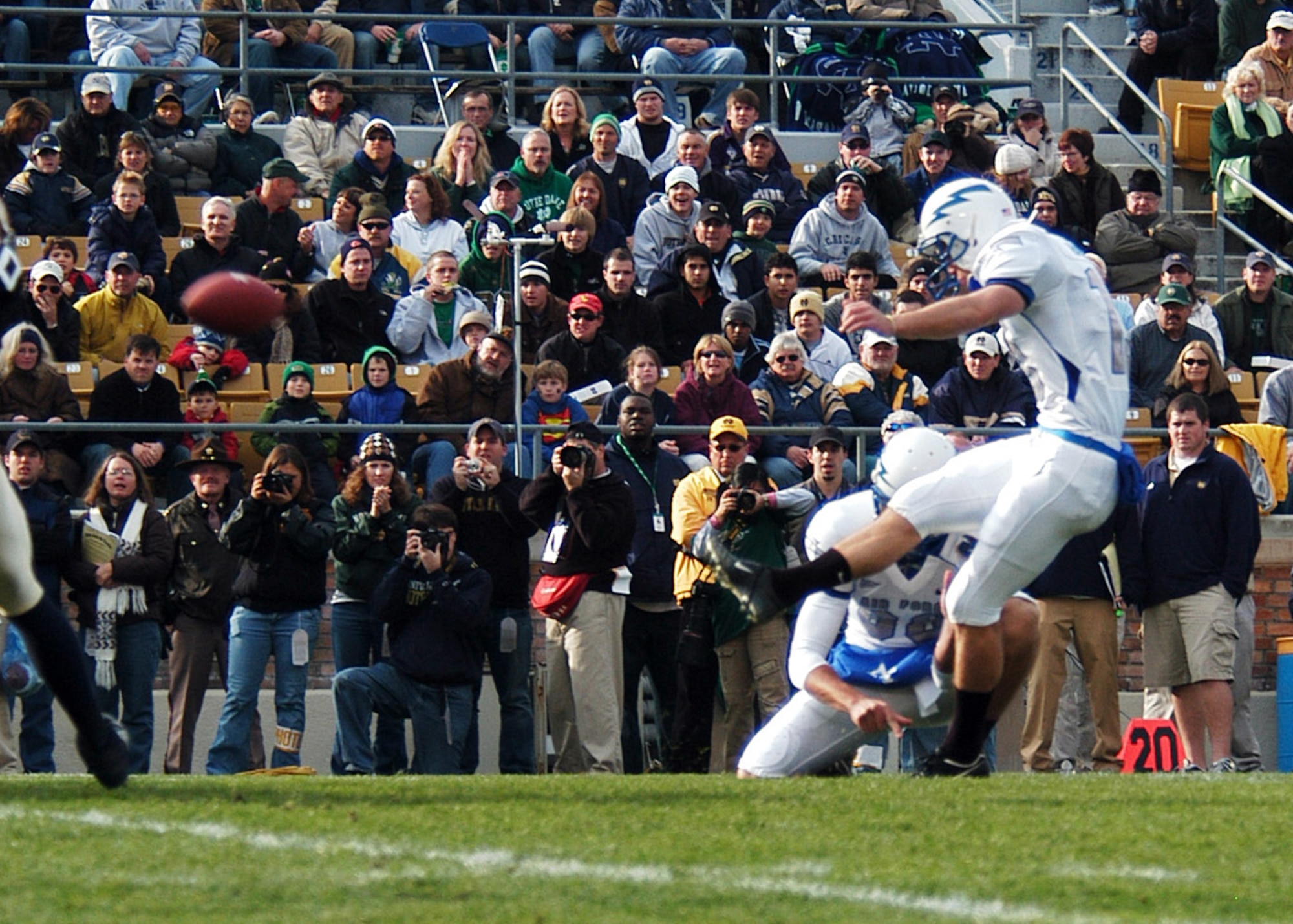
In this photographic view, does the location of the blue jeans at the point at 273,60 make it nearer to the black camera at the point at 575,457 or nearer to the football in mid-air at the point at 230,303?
the black camera at the point at 575,457

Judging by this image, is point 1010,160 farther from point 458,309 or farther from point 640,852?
point 640,852

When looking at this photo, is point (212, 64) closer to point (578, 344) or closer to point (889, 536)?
point (578, 344)

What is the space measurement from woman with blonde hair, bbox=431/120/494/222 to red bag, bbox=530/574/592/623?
13.0 ft

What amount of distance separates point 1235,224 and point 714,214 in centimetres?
437

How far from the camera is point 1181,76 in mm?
16469

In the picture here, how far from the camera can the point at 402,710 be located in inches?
381

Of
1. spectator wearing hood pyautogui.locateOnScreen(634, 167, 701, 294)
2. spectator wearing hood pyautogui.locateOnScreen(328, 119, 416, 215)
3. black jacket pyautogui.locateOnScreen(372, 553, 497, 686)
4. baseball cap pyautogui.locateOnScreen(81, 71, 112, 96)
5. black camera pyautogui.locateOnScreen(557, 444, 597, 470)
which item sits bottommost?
black jacket pyautogui.locateOnScreen(372, 553, 497, 686)

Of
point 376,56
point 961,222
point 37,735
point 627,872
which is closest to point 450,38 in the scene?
point 376,56

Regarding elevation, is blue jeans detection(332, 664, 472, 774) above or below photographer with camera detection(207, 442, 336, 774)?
below

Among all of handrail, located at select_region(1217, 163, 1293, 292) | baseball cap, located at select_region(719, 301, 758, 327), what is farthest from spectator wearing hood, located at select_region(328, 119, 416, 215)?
handrail, located at select_region(1217, 163, 1293, 292)

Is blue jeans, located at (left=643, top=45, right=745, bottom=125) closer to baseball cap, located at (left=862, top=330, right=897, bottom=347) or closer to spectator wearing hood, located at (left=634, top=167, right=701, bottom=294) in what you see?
spectator wearing hood, located at (left=634, top=167, right=701, bottom=294)

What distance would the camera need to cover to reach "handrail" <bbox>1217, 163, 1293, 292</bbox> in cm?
1379

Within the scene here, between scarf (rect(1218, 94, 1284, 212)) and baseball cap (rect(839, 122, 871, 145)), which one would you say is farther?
scarf (rect(1218, 94, 1284, 212))

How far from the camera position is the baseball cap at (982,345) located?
11195 millimetres
